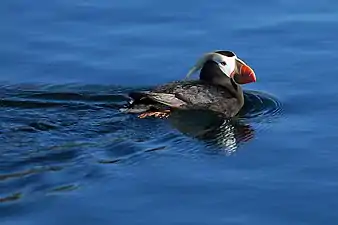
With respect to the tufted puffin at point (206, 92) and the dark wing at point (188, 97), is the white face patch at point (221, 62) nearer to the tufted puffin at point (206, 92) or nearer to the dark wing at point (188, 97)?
the tufted puffin at point (206, 92)

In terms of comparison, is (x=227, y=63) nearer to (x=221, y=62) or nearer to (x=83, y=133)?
(x=221, y=62)

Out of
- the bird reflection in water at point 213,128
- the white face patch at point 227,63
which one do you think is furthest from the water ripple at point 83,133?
the white face patch at point 227,63

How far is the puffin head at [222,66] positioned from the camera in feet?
30.9

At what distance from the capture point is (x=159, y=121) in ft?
29.0

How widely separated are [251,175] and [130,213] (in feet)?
3.64

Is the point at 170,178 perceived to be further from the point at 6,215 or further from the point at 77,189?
the point at 6,215

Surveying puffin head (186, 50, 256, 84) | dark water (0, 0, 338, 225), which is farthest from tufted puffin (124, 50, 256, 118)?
dark water (0, 0, 338, 225)

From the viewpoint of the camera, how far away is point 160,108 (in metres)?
9.00

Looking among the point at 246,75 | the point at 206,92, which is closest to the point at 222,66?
the point at 246,75

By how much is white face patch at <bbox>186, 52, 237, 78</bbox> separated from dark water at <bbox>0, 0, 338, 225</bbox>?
0.30 meters

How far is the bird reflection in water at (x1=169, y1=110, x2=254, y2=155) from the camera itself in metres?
8.47

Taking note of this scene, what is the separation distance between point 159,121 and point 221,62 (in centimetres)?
95

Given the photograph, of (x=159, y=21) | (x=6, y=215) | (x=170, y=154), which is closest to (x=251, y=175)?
(x=170, y=154)

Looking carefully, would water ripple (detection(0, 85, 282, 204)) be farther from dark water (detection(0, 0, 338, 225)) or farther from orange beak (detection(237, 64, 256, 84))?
orange beak (detection(237, 64, 256, 84))
